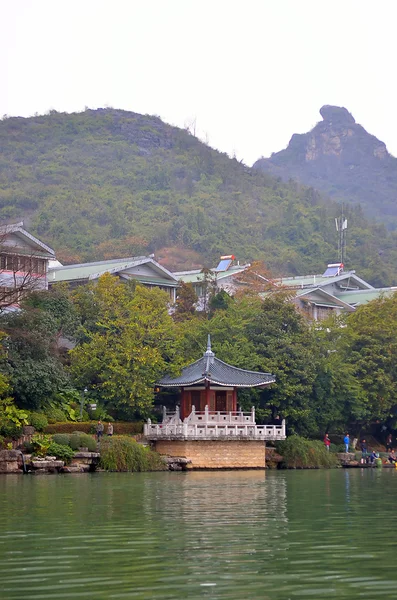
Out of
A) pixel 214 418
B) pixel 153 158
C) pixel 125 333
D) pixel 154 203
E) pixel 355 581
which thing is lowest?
pixel 355 581

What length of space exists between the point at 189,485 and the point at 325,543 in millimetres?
14208

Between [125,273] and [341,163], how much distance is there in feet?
451

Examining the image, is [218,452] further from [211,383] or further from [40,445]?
[40,445]

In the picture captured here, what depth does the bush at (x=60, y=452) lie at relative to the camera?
34.2 m

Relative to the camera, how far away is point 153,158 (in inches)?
5143

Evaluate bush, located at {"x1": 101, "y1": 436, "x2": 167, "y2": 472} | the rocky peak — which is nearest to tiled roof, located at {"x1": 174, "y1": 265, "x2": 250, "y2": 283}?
bush, located at {"x1": 101, "y1": 436, "x2": 167, "y2": 472}

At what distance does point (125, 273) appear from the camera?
58.8 metres

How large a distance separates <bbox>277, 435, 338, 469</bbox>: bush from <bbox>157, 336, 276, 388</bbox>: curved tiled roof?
9.15 feet

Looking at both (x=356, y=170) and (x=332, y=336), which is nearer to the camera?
(x=332, y=336)

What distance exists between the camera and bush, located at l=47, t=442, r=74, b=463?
3425 centimetres

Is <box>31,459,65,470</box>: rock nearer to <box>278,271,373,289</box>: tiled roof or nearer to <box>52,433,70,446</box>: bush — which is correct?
<box>52,433,70,446</box>: bush

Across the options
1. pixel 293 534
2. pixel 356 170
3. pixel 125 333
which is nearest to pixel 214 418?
pixel 125 333

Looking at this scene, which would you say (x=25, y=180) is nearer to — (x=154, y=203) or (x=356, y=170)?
(x=154, y=203)

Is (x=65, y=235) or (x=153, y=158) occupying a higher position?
(x=153, y=158)
